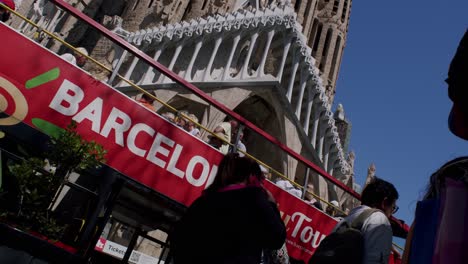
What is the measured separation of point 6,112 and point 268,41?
16510 mm

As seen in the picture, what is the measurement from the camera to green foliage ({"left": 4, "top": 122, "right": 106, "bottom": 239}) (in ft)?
12.1

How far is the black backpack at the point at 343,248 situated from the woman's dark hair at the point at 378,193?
50 cm

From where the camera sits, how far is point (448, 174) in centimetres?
155

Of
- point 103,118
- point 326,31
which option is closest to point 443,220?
point 103,118

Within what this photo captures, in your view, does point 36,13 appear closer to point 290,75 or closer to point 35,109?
point 290,75

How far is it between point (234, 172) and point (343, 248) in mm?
924

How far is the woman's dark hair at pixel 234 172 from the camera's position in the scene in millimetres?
2660

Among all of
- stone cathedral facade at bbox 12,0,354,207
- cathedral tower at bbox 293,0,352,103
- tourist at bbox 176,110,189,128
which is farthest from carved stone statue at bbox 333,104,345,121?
tourist at bbox 176,110,189,128

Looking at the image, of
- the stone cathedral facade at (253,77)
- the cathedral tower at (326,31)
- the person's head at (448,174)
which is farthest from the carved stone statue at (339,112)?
the person's head at (448,174)

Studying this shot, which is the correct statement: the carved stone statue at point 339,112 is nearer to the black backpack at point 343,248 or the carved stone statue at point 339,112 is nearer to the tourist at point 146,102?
the tourist at point 146,102

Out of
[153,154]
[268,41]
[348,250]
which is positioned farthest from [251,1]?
[348,250]

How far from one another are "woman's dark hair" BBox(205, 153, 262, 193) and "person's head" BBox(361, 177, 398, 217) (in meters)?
1.09

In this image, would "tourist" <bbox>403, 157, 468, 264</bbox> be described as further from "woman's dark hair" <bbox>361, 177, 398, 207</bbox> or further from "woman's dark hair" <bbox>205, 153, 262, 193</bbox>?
"woman's dark hair" <bbox>361, 177, 398, 207</bbox>

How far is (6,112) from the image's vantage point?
156 inches
